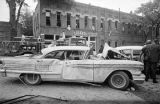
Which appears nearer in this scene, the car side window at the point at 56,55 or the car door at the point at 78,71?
→ the car door at the point at 78,71

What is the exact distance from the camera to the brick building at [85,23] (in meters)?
15.0

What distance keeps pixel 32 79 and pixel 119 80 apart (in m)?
3.35

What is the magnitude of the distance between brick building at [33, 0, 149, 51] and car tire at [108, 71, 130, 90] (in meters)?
9.23

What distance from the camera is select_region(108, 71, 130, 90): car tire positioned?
4160 millimetres

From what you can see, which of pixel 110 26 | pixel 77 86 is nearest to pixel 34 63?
pixel 77 86

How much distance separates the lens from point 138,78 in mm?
4145

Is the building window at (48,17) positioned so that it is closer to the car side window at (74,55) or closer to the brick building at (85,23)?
the brick building at (85,23)

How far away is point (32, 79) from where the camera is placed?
4570 mm

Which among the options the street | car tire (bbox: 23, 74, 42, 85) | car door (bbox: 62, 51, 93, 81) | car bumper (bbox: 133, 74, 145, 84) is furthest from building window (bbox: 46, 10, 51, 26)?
car bumper (bbox: 133, 74, 145, 84)

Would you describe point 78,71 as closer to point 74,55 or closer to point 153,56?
point 74,55

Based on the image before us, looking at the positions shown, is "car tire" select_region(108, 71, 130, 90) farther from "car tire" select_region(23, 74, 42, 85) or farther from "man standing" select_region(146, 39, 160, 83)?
"car tire" select_region(23, 74, 42, 85)

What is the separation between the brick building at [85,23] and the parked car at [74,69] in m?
8.39

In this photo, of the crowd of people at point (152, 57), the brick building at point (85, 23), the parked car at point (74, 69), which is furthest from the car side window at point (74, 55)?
the brick building at point (85, 23)

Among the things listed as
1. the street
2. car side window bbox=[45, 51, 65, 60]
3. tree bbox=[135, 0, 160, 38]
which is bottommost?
the street
